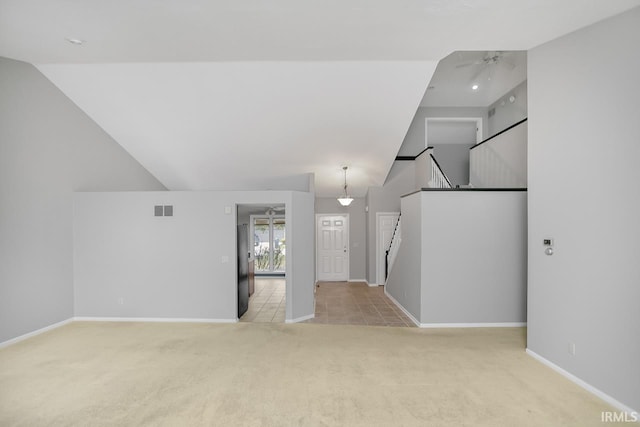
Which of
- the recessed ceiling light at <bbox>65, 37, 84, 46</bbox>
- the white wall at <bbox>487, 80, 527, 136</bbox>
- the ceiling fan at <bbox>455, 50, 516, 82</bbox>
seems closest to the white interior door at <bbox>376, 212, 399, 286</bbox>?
the white wall at <bbox>487, 80, 527, 136</bbox>

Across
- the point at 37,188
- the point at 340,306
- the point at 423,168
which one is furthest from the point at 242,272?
the point at 423,168

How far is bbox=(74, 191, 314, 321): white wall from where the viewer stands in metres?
4.93

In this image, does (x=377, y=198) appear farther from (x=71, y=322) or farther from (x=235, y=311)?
(x=71, y=322)

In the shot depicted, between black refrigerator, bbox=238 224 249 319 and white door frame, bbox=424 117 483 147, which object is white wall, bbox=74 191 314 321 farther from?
white door frame, bbox=424 117 483 147

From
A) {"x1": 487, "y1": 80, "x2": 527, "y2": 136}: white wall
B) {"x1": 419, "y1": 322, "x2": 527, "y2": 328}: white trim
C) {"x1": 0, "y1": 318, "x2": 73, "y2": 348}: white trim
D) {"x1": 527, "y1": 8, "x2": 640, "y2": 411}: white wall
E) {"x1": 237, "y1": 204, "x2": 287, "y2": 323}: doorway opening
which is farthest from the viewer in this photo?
{"x1": 487, "y1": 80, "x2": 527, "y2": 136}: white wall

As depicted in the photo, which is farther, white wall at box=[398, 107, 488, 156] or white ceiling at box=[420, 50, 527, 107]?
white wall at box=[398, 107, 488, 156]

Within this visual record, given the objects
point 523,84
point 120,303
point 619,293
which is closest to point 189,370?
point 120,303

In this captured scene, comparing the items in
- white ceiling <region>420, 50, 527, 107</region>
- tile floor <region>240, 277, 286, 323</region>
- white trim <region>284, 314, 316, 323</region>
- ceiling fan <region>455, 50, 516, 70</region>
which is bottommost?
tile floor <region>240, 277, 286, 323</region>

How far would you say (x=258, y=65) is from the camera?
4.03 m

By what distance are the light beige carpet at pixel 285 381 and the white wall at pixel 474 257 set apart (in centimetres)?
35

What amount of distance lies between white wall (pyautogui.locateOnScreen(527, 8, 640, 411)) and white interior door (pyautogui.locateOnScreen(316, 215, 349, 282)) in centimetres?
563

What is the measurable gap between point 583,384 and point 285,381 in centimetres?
291

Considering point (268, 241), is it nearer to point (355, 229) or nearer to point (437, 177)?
point (355, 229)

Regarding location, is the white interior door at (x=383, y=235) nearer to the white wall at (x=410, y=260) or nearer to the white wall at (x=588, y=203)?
the white wall at (x=410, y=260)
